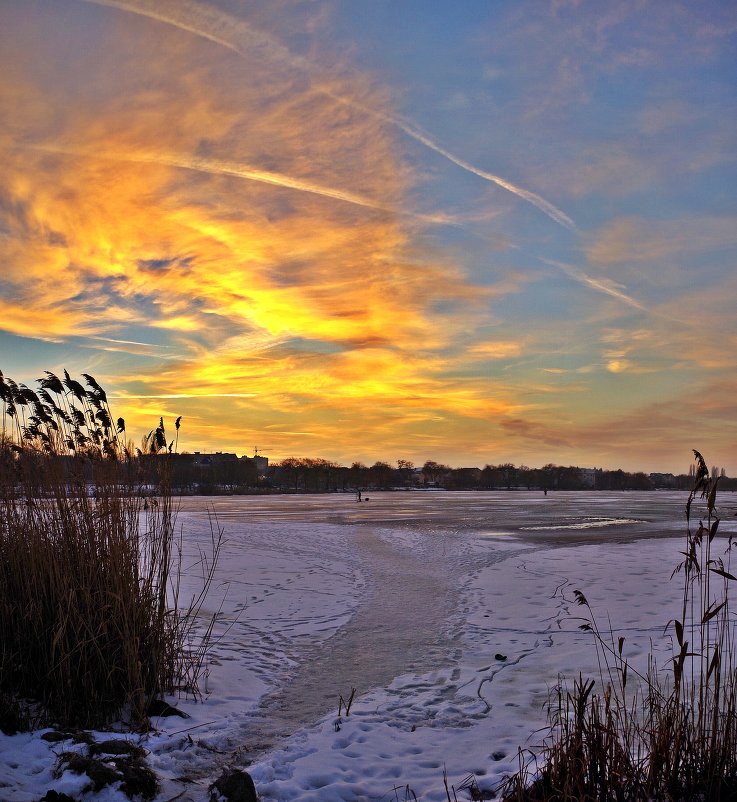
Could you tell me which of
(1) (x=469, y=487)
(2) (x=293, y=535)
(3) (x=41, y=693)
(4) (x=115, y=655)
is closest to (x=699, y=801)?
(4) (x=115, y=655)

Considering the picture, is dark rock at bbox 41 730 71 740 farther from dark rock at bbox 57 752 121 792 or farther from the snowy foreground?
dark rock at bbox 57 752 121 792

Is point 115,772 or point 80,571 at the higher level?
point 80,571

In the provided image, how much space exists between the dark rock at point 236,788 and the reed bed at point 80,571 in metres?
1.46

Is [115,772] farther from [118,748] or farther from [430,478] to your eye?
[430,478]

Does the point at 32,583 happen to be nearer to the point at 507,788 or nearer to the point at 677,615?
the point at 507,788

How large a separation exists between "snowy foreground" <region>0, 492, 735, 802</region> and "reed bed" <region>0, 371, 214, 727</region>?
0.60m

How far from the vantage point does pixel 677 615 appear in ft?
33.7

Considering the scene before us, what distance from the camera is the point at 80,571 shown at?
596 cm

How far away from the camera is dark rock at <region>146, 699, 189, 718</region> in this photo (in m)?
5.98

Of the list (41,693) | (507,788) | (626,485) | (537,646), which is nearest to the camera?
(507,788)

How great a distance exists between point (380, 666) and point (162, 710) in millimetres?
3073

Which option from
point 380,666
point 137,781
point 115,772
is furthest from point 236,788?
point 380,666

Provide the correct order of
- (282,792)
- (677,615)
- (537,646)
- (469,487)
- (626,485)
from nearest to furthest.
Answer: (282,792) < (537,646) < (677,615) < (469,487) < (626,485)

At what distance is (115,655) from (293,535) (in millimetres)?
18744
